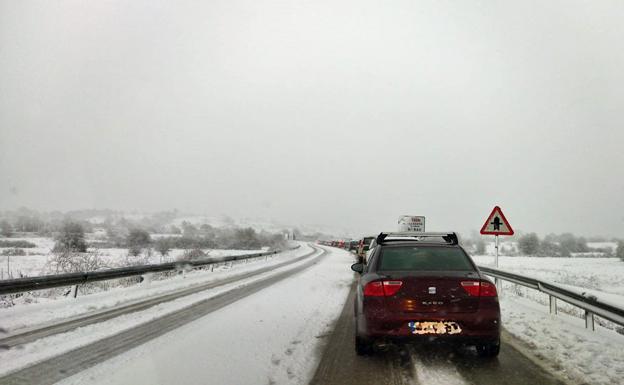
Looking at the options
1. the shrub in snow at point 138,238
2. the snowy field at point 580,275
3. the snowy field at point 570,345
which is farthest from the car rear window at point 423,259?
the shrub in snow at point 138,238

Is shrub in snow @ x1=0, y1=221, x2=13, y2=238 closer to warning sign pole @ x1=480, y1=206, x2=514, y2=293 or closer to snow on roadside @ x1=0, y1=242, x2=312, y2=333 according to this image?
snow on roadside @ x1=0, y1=242, x2=312, y2=333

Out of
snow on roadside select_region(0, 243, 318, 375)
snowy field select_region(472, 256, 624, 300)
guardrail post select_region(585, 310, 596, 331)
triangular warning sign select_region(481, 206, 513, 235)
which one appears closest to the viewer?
snow on roadside select_region(0, 243, 318, 375)

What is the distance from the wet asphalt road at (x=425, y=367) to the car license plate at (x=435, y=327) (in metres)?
0.46

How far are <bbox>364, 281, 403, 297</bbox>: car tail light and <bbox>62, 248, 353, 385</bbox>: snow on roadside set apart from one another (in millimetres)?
1076

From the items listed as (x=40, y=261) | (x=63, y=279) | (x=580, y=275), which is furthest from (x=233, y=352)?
(x=580, y=275)

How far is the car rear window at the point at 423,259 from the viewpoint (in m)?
5.54

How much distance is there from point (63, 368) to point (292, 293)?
778cm

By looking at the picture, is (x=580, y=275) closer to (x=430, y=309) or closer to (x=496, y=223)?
(x=496, y=223)

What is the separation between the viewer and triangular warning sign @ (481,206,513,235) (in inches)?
484

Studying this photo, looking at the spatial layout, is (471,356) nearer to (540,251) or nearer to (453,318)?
(453,318)

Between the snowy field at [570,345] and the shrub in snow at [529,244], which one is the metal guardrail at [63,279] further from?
the shrub in snow at [529,244]

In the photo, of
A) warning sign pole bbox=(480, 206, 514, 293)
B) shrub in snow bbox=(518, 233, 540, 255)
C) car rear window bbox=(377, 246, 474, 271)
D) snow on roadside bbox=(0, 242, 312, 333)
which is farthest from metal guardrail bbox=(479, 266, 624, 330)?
shrub in snow bbox=(518, 233, 540, 255)

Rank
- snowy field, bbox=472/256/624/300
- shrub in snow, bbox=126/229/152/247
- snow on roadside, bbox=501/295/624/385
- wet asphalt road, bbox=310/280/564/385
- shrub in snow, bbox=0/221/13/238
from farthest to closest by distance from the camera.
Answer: shrub in snow, bbox=0/221/13/238 → shrub in snow, bbox=126/229/152/247 → snowy field, bbox=472/256/624/300 → snow on roadside, bbox=501/295/624/385 → wet asphalt road, bbox=310/280/564/385

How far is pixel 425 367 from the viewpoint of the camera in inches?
201
